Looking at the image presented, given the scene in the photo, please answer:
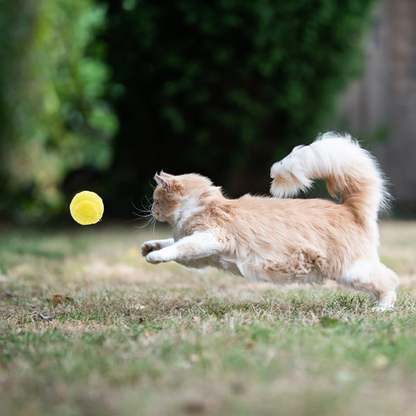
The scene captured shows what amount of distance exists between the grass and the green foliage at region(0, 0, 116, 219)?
21.7ft

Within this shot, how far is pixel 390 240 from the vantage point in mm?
6414

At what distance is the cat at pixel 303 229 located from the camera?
288cm

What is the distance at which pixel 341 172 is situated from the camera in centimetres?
297

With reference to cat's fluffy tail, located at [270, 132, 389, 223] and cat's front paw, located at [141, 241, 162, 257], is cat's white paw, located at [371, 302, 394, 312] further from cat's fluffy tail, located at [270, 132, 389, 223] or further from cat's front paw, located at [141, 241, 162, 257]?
cat's front paw, located at [141, 241, 162, 257]

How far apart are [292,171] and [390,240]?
12.5 feet

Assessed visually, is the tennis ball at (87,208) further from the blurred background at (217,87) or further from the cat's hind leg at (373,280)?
the blurred background at (217,87)

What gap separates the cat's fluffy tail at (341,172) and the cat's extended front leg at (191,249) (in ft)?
1.63

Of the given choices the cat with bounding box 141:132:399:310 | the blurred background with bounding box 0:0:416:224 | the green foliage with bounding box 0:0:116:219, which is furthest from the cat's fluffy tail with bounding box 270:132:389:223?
the green foliage with bounding box 0:0:116:219

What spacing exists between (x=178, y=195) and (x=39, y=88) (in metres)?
8.99

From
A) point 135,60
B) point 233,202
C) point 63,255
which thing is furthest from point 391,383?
point 135,60

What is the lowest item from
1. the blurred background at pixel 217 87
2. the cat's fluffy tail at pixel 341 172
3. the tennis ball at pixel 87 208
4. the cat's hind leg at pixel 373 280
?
the cat's hind leg at pixel 373 280

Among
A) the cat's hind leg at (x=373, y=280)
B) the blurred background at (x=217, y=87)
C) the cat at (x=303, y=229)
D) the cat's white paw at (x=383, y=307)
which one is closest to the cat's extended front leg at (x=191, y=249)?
the cat at (x=303, y=229)

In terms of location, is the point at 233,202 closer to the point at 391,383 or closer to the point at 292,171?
the point at 292,171

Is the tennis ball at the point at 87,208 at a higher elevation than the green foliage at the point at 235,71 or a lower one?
lower
